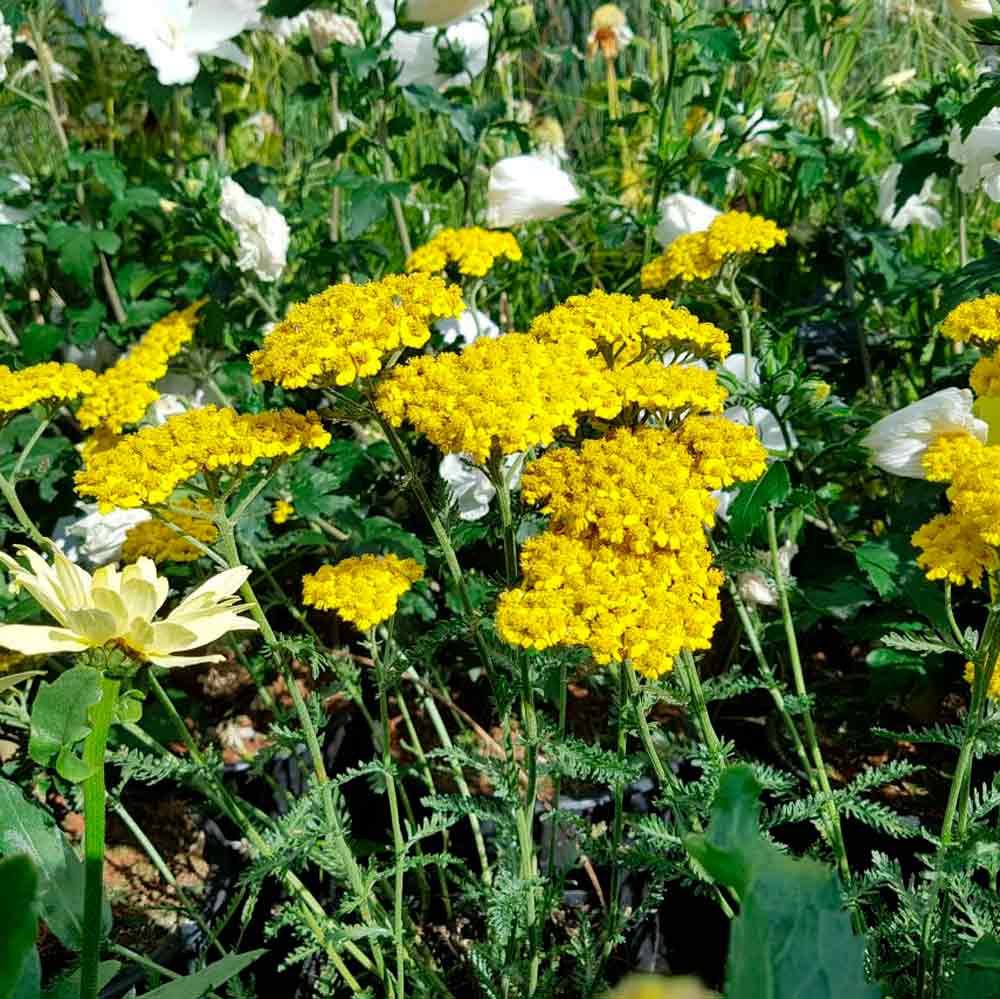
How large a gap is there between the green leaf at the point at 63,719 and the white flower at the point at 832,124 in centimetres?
186

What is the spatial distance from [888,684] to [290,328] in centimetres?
108

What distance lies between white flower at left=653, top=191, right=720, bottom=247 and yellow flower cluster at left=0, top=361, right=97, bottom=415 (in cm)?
95

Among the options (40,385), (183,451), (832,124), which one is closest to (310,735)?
(183,451)

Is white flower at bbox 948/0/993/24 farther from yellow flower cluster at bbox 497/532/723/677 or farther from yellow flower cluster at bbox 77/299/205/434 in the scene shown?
yellow flower cluster at bbox 77/299/205/434

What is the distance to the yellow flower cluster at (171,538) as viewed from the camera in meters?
1.11

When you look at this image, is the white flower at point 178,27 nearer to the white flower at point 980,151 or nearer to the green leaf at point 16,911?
the white flower at point 980,151

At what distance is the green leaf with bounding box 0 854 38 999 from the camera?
0.40 meters

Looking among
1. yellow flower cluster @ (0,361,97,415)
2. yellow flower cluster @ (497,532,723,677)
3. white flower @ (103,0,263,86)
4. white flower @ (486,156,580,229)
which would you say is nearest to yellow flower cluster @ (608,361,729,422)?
yellow flower cluster @ (497,532,723,677)

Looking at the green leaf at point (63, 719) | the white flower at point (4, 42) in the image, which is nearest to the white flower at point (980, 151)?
the green leaf at point (63, 719)

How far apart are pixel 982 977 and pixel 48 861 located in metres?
0.61

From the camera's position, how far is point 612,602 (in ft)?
2.88

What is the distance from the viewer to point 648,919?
1.42m

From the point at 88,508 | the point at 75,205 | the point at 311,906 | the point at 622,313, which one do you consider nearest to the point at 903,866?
the point at 311,906

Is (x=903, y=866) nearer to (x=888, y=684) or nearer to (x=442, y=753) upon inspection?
(x=888, y=684)
